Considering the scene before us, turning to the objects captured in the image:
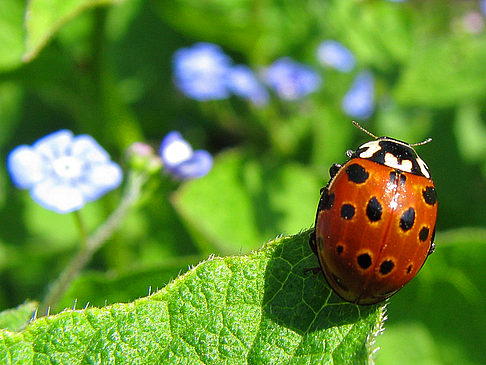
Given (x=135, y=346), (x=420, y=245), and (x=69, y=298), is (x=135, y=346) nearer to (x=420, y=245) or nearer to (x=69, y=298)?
(x=420, y=245)

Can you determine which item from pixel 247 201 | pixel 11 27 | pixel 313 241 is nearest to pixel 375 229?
pixel 313 241

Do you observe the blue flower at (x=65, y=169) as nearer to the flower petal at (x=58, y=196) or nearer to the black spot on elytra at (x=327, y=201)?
the flower petal at (x=58, y=196)

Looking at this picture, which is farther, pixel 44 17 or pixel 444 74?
pixel 444 74

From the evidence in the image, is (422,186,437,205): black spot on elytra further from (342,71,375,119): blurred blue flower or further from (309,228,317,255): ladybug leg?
(342,71,375,119): blurred blue flower

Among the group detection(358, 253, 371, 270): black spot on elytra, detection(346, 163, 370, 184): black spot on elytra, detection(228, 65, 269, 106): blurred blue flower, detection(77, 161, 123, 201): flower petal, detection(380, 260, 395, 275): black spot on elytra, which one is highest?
detection(346, 163, 370, 184): black spot on elytra

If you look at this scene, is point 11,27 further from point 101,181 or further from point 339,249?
point 339,249

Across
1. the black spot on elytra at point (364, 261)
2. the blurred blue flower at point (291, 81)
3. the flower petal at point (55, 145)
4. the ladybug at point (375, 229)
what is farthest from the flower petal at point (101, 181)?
the blurred blue flower at point (291, 81)

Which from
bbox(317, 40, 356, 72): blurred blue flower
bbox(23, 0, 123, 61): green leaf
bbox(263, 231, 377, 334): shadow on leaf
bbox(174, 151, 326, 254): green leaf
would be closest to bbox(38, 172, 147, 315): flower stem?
bbox(174, 151, 326, 254): green leaf
